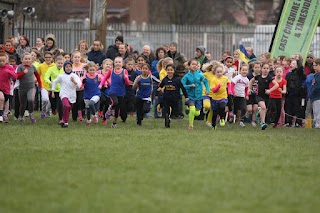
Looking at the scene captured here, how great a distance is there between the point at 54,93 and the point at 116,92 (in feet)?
7.21

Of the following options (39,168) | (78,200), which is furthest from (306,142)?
(78,200)

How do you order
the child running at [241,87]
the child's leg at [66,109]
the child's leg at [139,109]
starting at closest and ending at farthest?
the child's leg at [66,109], the child's leg at [139,109], the child running at [241,87]

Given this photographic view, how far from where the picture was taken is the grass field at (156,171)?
9.96 m

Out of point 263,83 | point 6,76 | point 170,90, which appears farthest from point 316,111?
point 6,76

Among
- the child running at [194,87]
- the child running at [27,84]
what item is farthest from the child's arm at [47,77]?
the child running at [194,87]

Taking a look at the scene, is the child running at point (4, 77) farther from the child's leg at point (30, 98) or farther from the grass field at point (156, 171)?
the grass field at point (156, 171)

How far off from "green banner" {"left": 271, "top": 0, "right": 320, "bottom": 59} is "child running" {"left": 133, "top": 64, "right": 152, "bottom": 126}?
6674 millimetres

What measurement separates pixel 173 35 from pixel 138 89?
1900 centimetres

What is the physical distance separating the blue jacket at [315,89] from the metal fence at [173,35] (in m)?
16.1

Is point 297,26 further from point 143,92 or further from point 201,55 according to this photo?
point 143,92

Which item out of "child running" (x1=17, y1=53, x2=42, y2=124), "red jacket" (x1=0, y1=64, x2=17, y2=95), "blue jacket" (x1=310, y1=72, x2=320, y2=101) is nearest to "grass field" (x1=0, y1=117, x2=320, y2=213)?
"child running" (x1=17, y1=53, x2=42, y2=124)

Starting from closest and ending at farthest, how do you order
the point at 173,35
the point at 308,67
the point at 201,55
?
the point at 308,67
the point at 201,55
the point at 173,35

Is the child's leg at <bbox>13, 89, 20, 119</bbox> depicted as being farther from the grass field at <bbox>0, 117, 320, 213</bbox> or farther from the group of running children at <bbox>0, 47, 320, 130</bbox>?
the grass field at <bbox>0, 117, 320, 213</bbox>

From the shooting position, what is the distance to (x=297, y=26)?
86.0 feet
